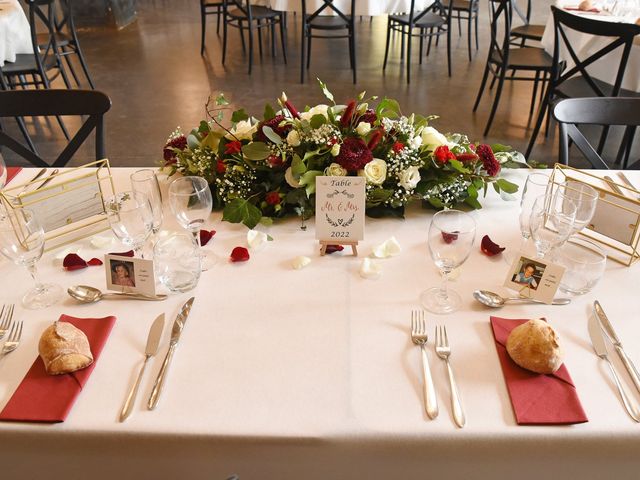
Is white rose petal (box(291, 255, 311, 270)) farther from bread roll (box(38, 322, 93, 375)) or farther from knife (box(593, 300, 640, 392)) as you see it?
knife (box(593, 300, 640, 392))

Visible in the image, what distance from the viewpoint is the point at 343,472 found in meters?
0.87

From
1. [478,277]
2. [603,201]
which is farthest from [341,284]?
[603,201]

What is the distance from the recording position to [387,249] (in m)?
1.28

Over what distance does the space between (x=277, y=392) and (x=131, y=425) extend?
0.82 ft

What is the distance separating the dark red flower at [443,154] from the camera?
1392 millimetres

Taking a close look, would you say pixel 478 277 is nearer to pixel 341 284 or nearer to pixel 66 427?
pixel 341 284

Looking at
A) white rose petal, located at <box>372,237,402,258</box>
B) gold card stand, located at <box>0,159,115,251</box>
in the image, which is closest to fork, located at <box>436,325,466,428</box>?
white rose petal, located at <box>372,237,402,258</box>

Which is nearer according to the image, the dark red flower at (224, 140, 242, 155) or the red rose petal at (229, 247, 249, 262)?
the red rose petal at (229, 247, 249, 262)

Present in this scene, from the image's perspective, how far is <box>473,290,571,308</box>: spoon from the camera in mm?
1098

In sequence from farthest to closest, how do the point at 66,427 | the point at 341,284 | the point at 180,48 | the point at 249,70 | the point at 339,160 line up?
the point at 180,48 → the point at 249,70 → the point at 339,160 → the point at 341,284 → the point at 66,427

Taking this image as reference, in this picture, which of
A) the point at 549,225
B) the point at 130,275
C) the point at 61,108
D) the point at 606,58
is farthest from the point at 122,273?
the point at 606,58

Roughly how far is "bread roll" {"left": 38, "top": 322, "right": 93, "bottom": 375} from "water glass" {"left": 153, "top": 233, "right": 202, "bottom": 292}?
0.78 ft

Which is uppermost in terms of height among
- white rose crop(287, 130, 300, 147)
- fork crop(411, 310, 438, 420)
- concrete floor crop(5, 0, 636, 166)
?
white rose crop(287, 130, 300, 147)

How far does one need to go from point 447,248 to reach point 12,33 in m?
3.82
